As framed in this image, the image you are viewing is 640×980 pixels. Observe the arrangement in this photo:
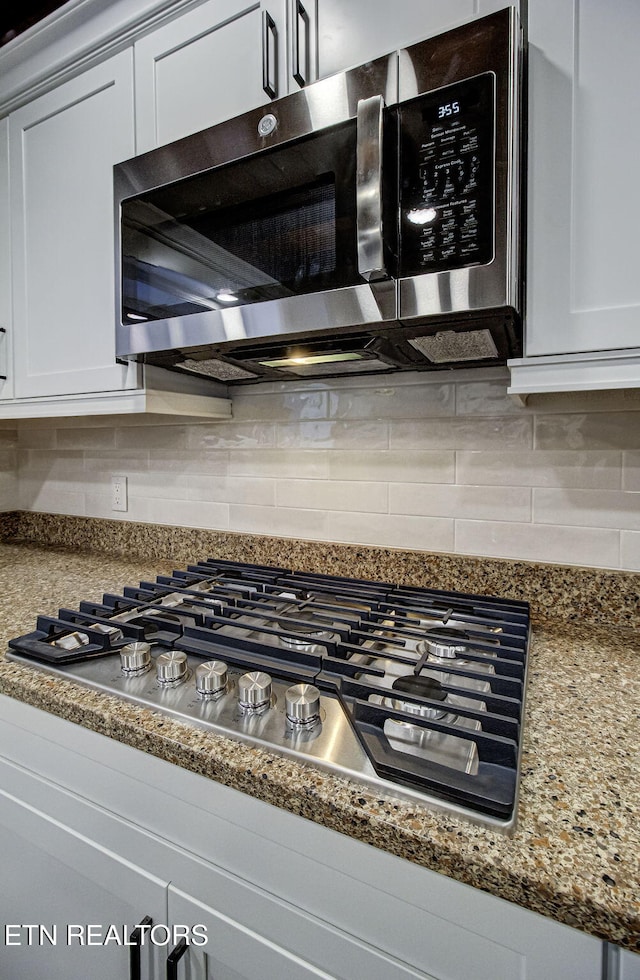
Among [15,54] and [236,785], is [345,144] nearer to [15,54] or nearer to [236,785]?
[236,785]

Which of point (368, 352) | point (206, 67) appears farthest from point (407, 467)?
point (206, 67)

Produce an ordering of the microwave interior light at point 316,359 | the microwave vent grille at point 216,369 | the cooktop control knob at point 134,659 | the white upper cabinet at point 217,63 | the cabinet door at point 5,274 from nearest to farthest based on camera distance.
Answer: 1. the cooktop control knob at point 134,659
2. the white upper cabinet at point 217,63
3. the microwave interior light at point 316,359
4. the microwave vent grille at point 216,369
5. the cabinet door at point 5,274

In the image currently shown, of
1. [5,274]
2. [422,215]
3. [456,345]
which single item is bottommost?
[456,345]

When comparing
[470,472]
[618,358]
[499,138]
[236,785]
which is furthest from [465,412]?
[236,785]

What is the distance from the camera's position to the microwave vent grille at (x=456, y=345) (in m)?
0.81

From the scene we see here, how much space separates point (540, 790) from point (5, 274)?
1642 mm

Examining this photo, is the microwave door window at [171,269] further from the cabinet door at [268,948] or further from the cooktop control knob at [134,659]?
the cabinet door at [268,948]

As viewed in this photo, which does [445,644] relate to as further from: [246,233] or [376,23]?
[376,23]

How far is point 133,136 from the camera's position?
1.07 meters

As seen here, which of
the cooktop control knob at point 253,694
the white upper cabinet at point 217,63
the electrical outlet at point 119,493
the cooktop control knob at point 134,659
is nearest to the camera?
the cooktop control knob at point 253,694

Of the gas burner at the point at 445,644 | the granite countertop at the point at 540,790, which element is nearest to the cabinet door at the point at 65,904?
the granite countertop at the point at 540,790

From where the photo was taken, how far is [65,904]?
736 millimetres

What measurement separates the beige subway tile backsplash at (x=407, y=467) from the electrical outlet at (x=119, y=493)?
2 cm

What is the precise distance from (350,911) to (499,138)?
971 millimetres
